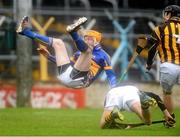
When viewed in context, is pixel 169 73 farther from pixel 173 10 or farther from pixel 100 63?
pixel 100 63

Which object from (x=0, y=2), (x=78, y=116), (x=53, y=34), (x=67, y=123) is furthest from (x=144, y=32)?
(x=67, y=123)

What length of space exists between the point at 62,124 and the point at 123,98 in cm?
161

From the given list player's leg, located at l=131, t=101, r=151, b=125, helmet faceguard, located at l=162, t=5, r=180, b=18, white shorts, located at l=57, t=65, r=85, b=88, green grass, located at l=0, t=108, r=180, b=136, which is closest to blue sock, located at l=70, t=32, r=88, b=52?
white shorts, located at l=57, t=65, r=85, b=88

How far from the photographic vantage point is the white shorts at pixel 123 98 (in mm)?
14734

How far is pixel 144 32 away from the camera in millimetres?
23766

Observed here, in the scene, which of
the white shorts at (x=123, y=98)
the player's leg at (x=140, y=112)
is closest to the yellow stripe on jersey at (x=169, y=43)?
the white shorts at (x=123, y=98)

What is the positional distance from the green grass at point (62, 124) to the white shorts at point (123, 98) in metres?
0.41

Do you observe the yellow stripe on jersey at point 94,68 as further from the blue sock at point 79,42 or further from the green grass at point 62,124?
the blue sock at point 79,42

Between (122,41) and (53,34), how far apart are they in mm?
1781

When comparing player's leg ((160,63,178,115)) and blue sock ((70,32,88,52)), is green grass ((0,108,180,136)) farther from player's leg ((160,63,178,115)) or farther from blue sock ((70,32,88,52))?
blue sock ((70,32,88,52))

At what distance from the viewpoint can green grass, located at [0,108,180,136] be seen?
1416cm

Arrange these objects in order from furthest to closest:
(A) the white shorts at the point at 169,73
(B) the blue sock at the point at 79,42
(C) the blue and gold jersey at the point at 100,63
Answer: (C) the blue and gold jersey at the point at 100,63 < (A) the white shorts at the point at 169,73 < (B) the blue sock at the point at 79,42

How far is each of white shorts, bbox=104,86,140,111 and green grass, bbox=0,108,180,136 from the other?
1.35ft

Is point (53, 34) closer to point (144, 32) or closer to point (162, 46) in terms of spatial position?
point (144, 32)
